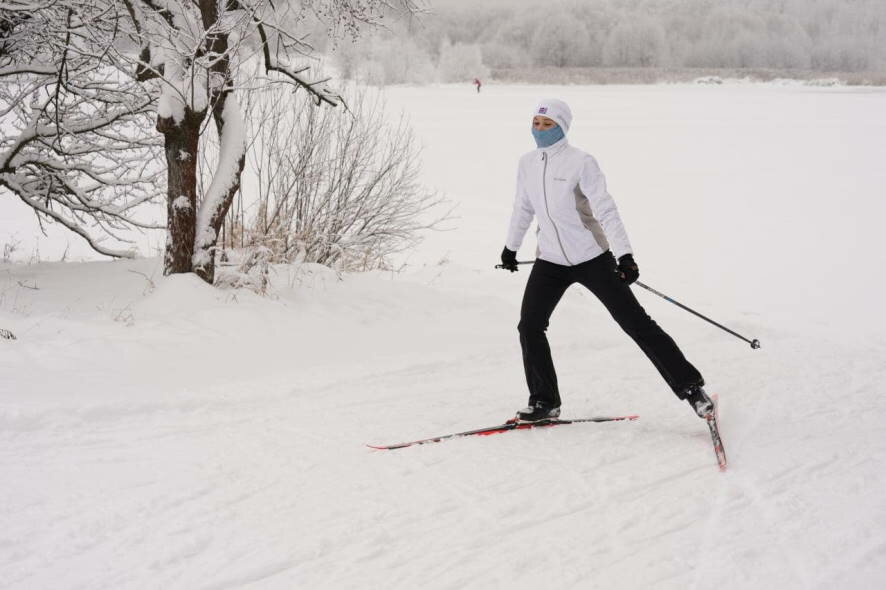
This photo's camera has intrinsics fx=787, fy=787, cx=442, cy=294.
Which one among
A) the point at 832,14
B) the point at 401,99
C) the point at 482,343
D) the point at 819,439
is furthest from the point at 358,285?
the point at 832,14

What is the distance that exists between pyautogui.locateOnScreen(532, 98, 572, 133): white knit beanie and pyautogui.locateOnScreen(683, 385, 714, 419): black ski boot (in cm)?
163

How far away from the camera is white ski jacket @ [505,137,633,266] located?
4.32m

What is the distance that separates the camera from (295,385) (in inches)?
213

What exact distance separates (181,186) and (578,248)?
3.87m

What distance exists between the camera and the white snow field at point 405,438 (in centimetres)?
307

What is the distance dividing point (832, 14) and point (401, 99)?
4324 inches

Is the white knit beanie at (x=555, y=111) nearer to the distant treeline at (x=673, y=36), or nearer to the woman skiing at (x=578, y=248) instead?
the woman skiing at (x=578, y=248)

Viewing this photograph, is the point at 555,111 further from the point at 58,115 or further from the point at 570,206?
the point at 58,115

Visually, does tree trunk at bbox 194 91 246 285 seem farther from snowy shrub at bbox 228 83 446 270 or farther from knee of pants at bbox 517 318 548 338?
knee of pants at bbox 517 318 548 338

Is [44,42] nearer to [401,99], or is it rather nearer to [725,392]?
[725,392]

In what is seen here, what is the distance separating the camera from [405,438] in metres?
4.52

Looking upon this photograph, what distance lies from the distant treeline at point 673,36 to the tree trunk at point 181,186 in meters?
86.0

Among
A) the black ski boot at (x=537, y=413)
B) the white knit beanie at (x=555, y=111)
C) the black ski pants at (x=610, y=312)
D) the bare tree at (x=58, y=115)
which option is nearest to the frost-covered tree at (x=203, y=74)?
the bare tree at (x=58, y=115)

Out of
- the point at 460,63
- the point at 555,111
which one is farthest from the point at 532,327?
the point at 460,63
